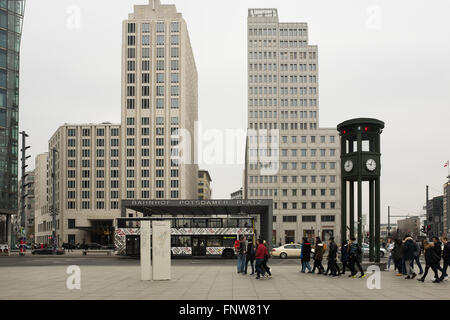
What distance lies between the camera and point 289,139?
11750 centimetres

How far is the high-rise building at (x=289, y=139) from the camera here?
11519 cm

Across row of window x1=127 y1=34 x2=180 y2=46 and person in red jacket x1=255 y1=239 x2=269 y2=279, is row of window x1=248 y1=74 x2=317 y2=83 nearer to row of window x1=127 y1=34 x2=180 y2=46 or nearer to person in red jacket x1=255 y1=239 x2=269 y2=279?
row of window x1=127 y1=34 x2=180 y2=46

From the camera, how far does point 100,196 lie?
5007 inches

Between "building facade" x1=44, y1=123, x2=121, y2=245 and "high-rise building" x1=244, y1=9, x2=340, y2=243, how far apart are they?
33.8 metres

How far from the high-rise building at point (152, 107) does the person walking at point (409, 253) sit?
102404mm

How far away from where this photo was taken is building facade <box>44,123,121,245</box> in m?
126

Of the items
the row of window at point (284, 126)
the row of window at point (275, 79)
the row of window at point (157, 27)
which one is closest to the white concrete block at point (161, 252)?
the row of window at point (284, 126)

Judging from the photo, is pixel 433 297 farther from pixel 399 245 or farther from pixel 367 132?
pixel 367 132

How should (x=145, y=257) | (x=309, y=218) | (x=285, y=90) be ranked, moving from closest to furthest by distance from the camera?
(x=145, y=257) → (x=309, y=218) → (x=285, y=90)

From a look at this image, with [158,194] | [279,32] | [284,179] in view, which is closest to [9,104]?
[158,194]

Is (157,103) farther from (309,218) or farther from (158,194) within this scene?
(309,218)

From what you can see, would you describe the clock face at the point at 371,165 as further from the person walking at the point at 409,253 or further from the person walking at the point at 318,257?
the person walking at the point at 409,253

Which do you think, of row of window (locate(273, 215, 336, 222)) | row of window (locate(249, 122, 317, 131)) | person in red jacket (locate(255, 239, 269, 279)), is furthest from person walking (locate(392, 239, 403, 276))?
row of window (locate(249, 122, 317, 131))

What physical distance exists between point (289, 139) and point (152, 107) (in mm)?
32558
